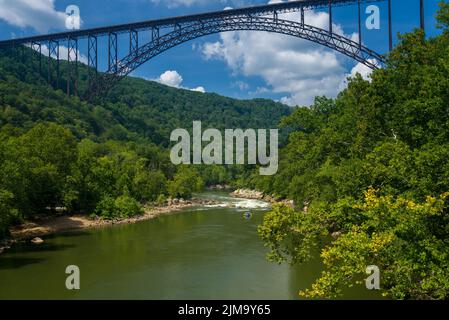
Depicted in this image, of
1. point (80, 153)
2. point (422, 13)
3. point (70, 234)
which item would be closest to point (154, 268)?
point (70, 234)

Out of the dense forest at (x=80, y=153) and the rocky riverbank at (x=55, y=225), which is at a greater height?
the dense forest at (x=80, y=153)

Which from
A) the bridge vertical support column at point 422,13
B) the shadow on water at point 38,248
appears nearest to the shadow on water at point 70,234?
the shadow on water at point 38,248

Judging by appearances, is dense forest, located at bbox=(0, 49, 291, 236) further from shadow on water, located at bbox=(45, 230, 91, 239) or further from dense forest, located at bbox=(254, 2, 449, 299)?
dense forest, located at bbox=(254, 2, 449, 299)

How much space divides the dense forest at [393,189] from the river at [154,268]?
3.05m

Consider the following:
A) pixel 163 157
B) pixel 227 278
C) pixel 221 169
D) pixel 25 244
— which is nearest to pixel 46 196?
pixel 25 244

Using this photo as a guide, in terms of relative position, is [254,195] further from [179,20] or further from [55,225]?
[55,225]

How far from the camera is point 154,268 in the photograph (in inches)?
819

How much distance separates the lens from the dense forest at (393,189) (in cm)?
995

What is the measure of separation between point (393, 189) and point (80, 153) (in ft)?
105

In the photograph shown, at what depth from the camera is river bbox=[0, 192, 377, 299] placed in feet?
54.7

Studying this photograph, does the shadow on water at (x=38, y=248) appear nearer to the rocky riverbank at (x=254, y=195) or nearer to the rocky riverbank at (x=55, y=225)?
the rocky riverbank at (x=55, y=225)

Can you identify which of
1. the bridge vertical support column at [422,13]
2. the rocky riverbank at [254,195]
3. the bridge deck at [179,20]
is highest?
the bridge deck at [179,20]
